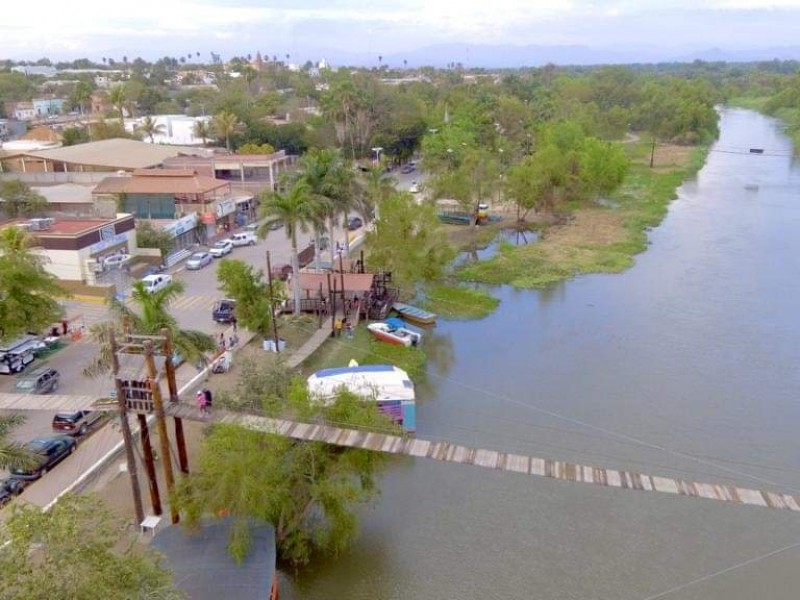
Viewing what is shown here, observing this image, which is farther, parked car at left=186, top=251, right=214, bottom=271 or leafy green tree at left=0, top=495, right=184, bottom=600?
parked car at left=186, top=251, right=214, bottom=271

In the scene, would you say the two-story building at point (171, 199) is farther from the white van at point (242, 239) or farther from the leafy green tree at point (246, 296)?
the leafy green tree at point (246, 296)

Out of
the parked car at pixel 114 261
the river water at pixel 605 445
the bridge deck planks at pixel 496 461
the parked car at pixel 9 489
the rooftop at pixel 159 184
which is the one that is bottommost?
the river water at pixel 605 445

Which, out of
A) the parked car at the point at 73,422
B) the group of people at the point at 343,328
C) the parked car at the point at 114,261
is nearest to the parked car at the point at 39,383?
the parked car at the point at 73,422

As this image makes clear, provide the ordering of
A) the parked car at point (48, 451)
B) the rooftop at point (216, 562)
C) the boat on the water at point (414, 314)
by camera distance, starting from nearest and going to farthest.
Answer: the rooftop at point (216, 562)
the parked car at point (48, 451)
the boat on the water at point (414, 314)

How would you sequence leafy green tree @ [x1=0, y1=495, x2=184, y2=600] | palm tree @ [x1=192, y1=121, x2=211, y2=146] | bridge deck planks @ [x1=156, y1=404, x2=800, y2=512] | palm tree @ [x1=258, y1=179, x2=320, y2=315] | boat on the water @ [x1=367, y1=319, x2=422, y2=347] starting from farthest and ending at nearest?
1. palm tree @ [x1=192, y1=121, x2=211, y2=146]
2. palm tree @ [x1=258, y1=179, x2=320, y2=315]
3. boat on the water @ [x1=367, y1=319, x2=422, y2=347]
4. bridge deck planks @ [x1=156, y1=404, x2=800, y2=512]
5. leafy green tree @ [x1=0, y1=495, x2=184, y2=600]

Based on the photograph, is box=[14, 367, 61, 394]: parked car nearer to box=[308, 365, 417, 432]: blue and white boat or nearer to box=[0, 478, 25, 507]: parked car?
box=[0, 478, 25, 507]: parked car

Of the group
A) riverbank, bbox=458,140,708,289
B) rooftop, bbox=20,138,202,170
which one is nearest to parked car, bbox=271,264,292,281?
riverbank, bbox=458,140,708,289
